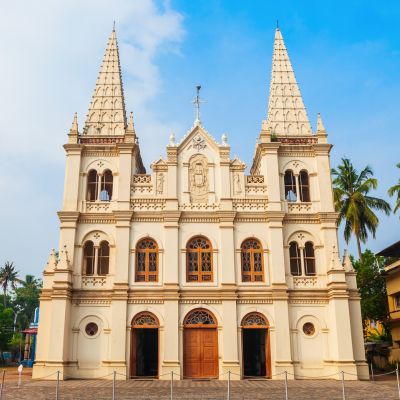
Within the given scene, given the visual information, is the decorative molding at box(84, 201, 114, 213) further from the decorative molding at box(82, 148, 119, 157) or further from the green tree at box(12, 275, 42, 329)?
the green tree at box(12, 275, 42, 329)

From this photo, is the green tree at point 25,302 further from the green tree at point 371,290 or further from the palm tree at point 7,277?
the green tree at point 371,290

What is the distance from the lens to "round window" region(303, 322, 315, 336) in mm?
24906

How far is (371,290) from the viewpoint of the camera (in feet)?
120

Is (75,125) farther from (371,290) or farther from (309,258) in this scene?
(371,290)

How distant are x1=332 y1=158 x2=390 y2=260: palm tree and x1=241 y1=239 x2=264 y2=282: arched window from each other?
14.3 m

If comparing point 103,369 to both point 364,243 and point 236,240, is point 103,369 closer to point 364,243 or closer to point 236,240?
point 236,240

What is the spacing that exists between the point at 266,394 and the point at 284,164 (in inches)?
551

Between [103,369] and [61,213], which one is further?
[61,213]

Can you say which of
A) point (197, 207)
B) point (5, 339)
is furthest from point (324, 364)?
point (5, 339)

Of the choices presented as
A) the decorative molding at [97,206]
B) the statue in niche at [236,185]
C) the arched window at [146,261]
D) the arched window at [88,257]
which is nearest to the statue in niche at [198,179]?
the statue in niche at [236,185]

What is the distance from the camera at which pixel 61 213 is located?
2606 centimetres

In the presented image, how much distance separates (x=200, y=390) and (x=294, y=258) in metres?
10.1

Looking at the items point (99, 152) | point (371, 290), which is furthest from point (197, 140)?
point (371, 290)

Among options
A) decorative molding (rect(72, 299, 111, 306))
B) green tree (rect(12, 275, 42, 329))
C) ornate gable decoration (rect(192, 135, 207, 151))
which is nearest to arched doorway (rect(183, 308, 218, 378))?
decorative molding (rect(72, 299, 111, 306))
